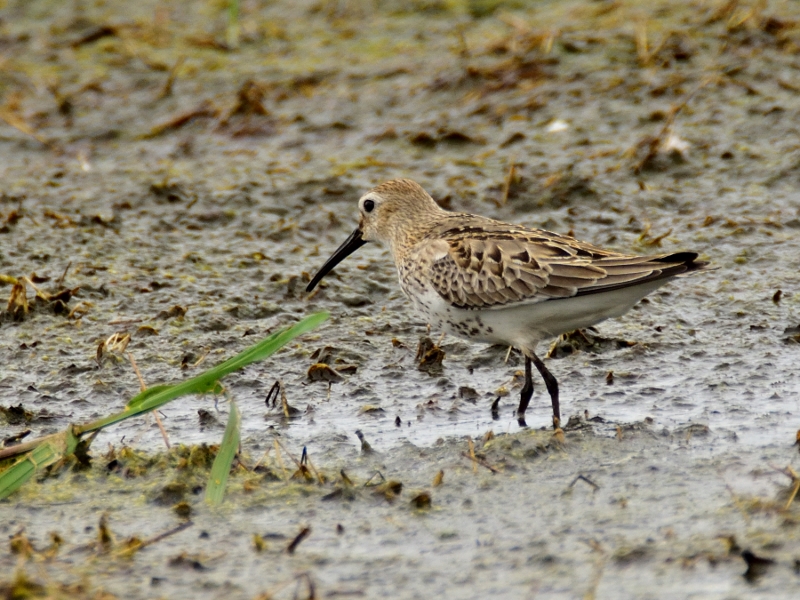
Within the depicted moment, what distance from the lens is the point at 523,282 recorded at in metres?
6.04

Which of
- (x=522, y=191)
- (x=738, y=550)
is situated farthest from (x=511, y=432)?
(x=522, y=191)

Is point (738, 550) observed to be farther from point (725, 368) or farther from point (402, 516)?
point (725, 368)

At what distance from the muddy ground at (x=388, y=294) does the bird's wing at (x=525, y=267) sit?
70 cm

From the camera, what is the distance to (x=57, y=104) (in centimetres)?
1170

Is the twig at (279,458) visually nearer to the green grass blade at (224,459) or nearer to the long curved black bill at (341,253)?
the green grass blade at (224,459)

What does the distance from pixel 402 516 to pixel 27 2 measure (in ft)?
36.7

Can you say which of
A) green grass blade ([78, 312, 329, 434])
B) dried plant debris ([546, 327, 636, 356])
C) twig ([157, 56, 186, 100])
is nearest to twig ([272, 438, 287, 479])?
green grass blade ([78, 312, 329, 434])

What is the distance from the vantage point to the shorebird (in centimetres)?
587

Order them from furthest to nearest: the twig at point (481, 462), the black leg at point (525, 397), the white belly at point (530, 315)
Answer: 1. the black leg at point (525, 397)
2. the white belly at point (530, 315)
3. the twig at point (481, 462)

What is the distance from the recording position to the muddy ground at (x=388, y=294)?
15.2ft

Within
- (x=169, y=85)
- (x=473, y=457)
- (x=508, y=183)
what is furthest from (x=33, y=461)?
(x=169, y=85)

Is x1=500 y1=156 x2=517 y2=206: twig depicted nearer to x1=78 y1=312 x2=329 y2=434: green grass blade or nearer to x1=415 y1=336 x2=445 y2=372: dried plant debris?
x1=415 y1=336 x2=445 y2=372: dried plant debris

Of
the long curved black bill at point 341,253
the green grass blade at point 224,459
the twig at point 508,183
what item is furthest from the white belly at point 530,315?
the twig at point 508,183

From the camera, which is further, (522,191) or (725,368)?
(522,191)
